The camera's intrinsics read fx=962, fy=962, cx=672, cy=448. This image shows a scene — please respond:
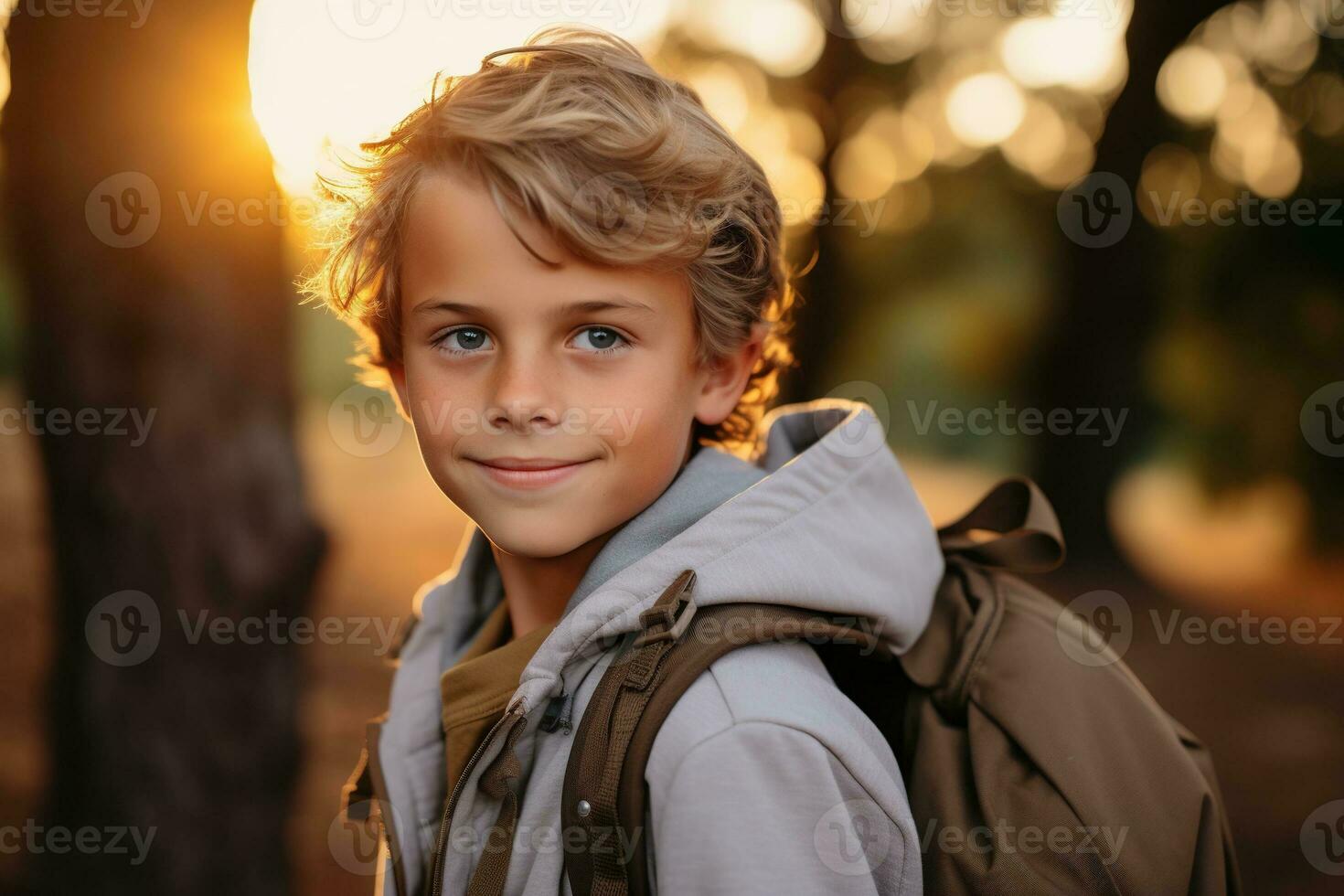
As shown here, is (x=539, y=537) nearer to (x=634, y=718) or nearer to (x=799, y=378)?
(x=634, y=718)

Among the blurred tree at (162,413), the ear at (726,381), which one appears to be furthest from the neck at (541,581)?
the blurred tree at (162,413)

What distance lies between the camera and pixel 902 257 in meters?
12.2

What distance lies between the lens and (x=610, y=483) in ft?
4.82

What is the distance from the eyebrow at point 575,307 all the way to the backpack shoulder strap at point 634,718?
41 cm

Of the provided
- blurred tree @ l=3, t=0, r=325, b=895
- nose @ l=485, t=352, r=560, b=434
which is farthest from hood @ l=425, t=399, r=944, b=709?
blurred tree @ l=3, t=0, r=325, b=895

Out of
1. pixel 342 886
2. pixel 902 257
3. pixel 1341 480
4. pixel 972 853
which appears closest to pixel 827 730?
pixel 972 853

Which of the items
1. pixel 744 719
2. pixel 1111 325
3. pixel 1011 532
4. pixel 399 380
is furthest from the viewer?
pixel 1111 325

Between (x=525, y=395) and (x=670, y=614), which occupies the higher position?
(x=525, y=395)

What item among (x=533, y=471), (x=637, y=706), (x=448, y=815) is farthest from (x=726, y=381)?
(x=448, y=815)

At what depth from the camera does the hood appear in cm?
129

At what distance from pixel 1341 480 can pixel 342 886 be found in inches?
331

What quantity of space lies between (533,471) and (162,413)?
166 cm

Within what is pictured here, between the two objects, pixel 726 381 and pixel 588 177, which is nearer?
pixel 588 177

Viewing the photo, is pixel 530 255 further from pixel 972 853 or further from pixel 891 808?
pixel 972 853
